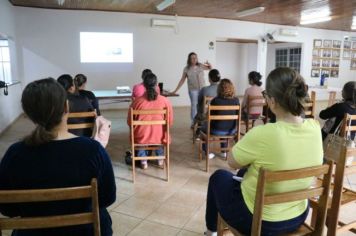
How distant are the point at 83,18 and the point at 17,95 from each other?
2363mm

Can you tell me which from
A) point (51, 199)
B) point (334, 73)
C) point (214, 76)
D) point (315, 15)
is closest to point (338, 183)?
point (51, 199)

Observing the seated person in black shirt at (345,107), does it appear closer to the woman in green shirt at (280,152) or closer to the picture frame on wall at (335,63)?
the woman in green shirt at (280,152)

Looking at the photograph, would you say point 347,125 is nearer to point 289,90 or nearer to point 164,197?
point 289,90

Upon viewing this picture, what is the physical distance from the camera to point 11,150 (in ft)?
3.97

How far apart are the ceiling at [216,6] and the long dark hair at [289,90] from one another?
5.35 meters

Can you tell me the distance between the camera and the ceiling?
21.0 feet

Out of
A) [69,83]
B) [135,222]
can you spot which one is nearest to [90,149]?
[135,222]

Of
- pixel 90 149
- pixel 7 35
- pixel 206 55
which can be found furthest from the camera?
pixel 206 55

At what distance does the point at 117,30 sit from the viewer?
25.1ft

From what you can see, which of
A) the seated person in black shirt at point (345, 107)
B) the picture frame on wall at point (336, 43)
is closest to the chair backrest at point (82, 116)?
the seated person in black shirt at point (345, 107)

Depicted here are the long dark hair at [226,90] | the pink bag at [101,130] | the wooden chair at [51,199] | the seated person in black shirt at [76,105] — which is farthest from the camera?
the long dark hair at [226,90]

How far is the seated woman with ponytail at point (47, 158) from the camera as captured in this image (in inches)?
46.5

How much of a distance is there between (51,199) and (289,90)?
1.12m

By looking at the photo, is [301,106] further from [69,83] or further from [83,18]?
[83,18]
